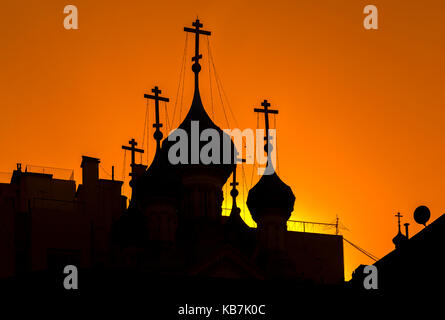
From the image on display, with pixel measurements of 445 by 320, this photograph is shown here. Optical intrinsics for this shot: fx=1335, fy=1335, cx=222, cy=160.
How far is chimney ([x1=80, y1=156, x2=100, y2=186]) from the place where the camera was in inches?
2650

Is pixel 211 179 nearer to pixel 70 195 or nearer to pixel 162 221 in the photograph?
pixel 162 221

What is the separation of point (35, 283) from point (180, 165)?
18.6 meters

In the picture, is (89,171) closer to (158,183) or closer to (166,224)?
(158,183)

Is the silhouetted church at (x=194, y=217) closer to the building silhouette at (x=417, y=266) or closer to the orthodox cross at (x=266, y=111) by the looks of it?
the orthodox cross at (x=266, y=111)

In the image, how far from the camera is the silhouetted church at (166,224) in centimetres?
5325

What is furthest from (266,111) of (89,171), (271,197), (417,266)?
(417,266)

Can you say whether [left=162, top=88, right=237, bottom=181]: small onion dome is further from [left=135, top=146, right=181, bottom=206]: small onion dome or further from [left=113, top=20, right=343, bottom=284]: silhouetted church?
[left=135, top=146, right=181, bottom=206]: small onion dome

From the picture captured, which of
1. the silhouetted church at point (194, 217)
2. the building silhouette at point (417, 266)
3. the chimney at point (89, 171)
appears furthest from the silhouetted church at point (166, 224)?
the building silhouette at point (417, 266)

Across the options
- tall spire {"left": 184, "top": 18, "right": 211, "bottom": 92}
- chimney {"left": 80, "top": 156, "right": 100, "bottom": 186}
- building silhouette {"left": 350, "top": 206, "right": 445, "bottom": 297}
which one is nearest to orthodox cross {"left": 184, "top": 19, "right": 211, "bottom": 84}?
tall spire {"left": 184, "top": 18, "right": 211, "bottom": 92}

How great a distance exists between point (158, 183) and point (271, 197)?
479 centimetres

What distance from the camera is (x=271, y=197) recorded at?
5603cm

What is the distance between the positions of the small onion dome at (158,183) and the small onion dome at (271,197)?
3.27m

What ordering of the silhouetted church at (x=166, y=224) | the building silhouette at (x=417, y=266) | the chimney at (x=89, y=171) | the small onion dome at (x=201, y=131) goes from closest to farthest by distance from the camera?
the building silhouette at (x=417, y=266), the silhouetted church at (x=166, y=224), the small onion dome at (x=201, y=131), the chimney at (x=89, y=171)
